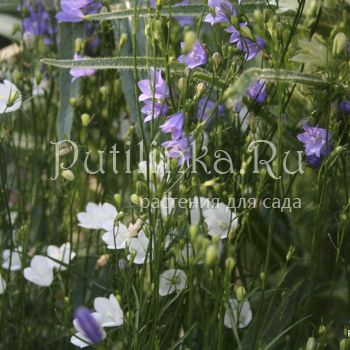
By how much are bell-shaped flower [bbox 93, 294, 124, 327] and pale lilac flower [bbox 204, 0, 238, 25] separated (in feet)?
1.33

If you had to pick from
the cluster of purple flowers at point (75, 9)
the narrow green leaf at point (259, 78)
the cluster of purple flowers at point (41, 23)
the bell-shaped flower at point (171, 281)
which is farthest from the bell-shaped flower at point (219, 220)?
the cluster of purple flowers at point (41, 23)

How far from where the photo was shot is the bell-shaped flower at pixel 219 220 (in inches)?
42.7

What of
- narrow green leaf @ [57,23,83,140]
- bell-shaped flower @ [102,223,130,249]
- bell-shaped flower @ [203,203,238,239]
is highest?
narrow green leaf @ [57,23,83,140]

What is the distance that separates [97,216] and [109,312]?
0.19 meters

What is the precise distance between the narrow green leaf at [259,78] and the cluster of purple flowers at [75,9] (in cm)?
48

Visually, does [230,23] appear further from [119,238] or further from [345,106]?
[119,238]

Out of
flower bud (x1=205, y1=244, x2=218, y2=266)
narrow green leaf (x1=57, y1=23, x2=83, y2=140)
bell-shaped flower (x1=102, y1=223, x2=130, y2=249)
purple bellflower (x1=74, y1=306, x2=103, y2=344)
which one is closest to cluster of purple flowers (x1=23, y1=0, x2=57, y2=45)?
narrow green leaf (x1=57, y1=23, x2=83, y2=140)

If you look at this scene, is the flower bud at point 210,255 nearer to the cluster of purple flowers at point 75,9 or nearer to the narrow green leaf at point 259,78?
the narrow green leaf at point 259,78

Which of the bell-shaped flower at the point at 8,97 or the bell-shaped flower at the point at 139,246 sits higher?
the bell-shaped flower at the point at 8,97

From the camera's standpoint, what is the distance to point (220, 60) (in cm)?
106

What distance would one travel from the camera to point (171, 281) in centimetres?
107

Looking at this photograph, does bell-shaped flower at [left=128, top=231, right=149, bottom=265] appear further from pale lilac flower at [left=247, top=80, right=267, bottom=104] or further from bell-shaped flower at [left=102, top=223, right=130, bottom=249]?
pale lilac flower at [left=247, top=80, right=267, bottom=104]

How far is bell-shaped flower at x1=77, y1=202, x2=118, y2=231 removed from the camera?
3.99ft

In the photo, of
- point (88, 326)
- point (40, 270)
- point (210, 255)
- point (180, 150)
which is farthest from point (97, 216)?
point (210, 255)
